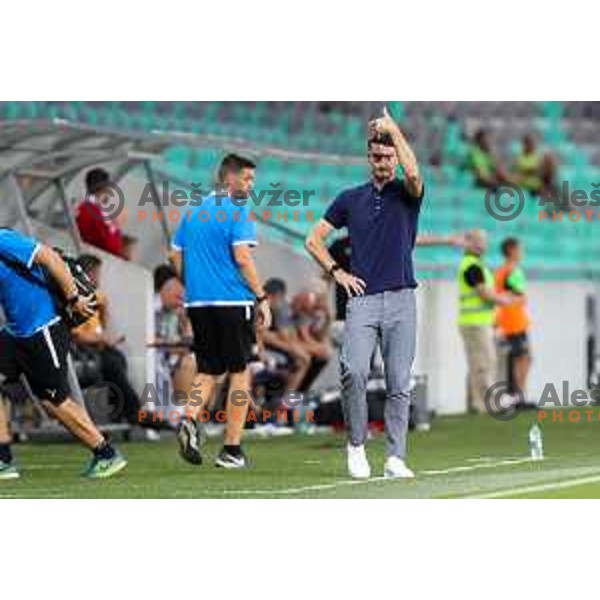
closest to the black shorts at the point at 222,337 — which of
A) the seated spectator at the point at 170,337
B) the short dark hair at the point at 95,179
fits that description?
the seated spectator at the point at 170,337

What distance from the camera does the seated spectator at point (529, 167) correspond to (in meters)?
29.1

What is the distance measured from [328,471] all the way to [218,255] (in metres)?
1.40

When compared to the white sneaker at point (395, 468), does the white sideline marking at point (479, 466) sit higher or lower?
lower

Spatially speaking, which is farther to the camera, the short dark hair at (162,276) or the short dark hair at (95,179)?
the short dark hair at (95,179)

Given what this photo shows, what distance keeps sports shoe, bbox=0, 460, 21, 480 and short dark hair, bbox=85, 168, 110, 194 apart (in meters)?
4.86

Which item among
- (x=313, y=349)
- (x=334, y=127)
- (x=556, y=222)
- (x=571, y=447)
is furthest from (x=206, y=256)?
(x=556, y=222)

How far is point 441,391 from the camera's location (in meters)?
21.5

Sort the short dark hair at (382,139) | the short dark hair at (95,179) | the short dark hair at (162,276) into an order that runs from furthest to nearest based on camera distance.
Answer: the short dark hair at (95,179)
the short dark hair at (162,276)
the short dark hair at (382,139)

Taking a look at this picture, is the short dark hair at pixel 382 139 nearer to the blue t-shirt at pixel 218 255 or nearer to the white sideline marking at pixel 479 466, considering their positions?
the blue t-shirt at pixel 218 255

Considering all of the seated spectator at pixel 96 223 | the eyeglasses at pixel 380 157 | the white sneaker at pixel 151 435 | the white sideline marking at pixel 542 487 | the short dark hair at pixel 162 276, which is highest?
the eyeglasses at pixel 380 157

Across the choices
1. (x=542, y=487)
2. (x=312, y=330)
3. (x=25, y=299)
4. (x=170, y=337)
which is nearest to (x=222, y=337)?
(x=25, y=299)

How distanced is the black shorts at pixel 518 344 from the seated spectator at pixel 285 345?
12.6ft

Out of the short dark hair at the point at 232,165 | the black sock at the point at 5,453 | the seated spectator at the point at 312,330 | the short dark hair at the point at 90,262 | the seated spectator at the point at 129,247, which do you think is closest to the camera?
the black sock at the point at 5,453

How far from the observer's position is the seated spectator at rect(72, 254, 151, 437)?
1720 centimetres
